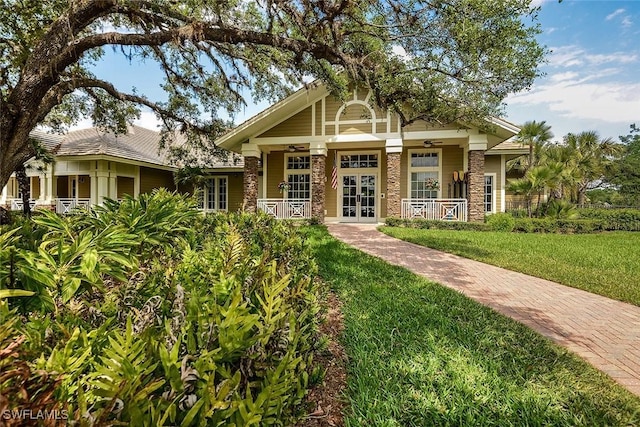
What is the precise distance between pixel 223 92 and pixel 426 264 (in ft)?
30.2

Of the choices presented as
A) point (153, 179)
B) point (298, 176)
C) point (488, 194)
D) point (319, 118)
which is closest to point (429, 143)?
point (488, 194)

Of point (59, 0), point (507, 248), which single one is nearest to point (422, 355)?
point (507, 248)

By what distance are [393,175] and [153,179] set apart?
46.9ft

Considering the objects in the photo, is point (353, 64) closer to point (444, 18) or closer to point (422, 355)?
point (444, 18)

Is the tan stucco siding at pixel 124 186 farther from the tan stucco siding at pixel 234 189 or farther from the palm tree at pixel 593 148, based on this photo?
the palm tree at pixel 593 148

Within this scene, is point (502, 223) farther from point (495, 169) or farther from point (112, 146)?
point (112, 146)

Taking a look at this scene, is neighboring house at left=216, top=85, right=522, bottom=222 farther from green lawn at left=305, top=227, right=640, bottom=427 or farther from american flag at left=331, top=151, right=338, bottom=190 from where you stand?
green lawn at left=305, top=227, right=640, bottom=427

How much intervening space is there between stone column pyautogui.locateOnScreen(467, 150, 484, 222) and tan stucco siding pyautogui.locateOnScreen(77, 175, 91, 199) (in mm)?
20424

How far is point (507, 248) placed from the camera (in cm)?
894

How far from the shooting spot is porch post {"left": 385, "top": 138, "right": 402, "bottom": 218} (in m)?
14.2

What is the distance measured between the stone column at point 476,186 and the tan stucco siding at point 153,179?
15633 millimetres

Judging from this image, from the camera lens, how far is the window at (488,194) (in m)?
16.9

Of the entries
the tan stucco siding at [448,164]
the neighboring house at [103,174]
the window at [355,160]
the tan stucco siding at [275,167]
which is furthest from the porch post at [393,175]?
the neighboring house at [103,174]

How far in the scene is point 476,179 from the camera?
13594 millimetres
